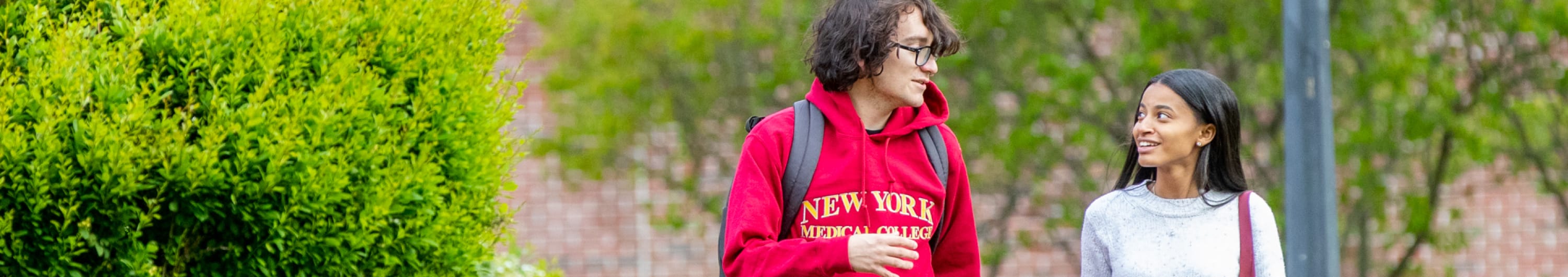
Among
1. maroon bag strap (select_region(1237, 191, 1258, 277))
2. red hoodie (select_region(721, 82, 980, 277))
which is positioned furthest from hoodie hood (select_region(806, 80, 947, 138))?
maroon bag strap (select_region(1237, 191, 1258, 277))

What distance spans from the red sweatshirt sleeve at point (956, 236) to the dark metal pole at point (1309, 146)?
2.24 meters

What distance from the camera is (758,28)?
11.0 metres

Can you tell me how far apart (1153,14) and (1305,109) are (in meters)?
5.26

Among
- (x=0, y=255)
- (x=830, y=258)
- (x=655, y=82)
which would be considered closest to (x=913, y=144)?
(x=830, y=258)

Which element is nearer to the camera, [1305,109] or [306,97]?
[306,97]

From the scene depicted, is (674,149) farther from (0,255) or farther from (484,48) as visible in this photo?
(0,255)

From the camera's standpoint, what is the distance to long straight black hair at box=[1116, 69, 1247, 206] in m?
3.18

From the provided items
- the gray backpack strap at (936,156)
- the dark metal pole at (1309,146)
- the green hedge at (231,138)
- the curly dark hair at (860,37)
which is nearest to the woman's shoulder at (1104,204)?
the gray backpack strap at (936,156)

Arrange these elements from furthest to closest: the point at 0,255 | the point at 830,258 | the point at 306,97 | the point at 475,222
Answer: the point at 475,222 < the point at 306,97 < the point at 0,255 < the point at 830,258

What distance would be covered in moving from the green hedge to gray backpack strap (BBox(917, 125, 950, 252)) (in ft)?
5.05

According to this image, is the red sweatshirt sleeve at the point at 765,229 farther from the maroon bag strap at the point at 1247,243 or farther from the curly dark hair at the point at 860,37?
the maroon bag strap at the point at 1247,243

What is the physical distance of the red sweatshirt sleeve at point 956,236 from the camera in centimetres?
316

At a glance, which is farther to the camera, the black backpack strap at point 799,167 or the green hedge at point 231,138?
the green hedge at point 231,138

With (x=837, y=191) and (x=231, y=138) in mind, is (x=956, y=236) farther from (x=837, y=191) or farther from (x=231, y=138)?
(x=231, y=138)
